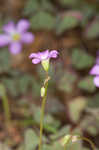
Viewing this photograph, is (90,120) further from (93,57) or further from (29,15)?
(29,15)

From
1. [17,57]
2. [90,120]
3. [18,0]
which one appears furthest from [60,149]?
[18,0]

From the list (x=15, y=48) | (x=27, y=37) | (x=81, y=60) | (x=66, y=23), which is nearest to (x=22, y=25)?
(x=27, y=37)

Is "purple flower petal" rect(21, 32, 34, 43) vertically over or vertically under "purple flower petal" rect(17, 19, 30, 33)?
under

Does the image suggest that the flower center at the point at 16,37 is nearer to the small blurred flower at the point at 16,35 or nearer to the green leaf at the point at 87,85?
the small blurred flower at the point at 16,35

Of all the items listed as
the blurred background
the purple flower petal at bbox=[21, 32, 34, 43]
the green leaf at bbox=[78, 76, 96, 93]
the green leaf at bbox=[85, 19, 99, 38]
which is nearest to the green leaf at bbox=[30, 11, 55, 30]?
the blurred background

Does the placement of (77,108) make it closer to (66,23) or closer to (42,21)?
(66,23)

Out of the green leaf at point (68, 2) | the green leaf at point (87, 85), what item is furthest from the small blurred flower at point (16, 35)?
the green leaf at point (87, 85)

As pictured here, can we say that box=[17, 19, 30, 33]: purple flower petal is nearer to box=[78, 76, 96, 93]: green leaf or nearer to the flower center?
the flower center
